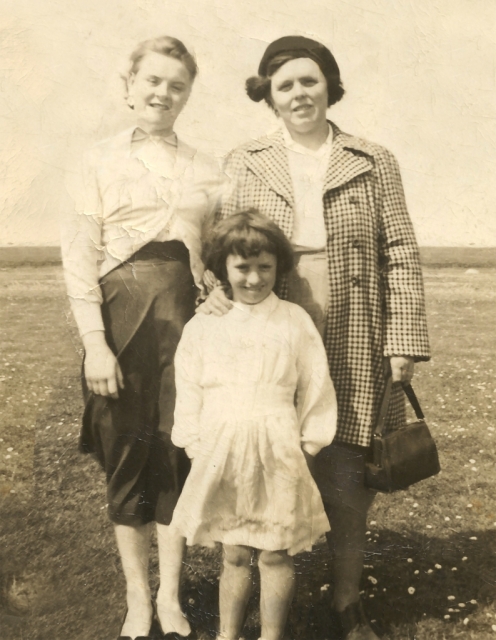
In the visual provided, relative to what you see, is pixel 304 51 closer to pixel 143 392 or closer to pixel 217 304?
pixel 217 304

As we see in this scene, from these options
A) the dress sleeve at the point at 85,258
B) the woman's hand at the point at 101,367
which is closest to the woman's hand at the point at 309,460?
the woman's hand at the point at 101,367

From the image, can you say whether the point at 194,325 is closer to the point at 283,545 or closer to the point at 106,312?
the point at 106,312

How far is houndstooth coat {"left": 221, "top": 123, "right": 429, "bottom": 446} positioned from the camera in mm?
2828

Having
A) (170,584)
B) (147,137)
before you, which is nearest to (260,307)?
(147,137)

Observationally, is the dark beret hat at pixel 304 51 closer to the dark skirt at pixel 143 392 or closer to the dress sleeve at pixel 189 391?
the dark skirt at pixel 143 392

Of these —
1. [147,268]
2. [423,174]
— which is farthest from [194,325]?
[423,174]

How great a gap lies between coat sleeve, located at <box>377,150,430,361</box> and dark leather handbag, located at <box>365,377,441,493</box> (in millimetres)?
179

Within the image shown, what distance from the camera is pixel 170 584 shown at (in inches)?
120

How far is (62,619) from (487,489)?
6.83 feet

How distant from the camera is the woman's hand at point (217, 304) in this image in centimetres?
276

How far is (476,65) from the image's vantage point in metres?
3.19

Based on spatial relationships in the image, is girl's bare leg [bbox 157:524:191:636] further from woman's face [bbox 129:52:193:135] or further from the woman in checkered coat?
woman's face [bbox 129:52:193:135]

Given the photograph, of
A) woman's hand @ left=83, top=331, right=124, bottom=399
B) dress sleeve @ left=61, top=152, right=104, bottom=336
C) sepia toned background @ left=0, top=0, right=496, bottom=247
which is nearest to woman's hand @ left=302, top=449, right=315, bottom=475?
woman's hand @ left=83, top=331, right=124, bottom=399

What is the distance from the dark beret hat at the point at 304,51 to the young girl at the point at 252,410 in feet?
2.29
